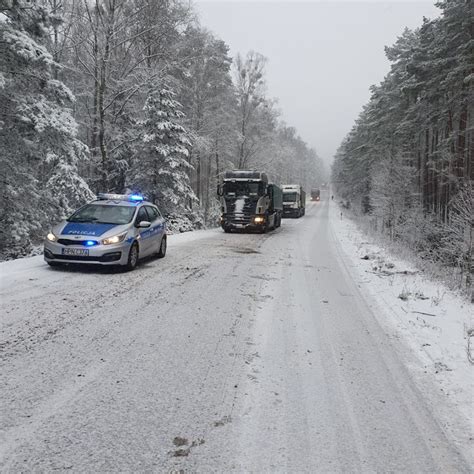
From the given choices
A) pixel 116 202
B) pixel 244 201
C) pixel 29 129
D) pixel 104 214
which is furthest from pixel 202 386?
pixel 244 201

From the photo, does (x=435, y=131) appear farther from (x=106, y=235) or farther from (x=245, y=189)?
(x=106, y=235)

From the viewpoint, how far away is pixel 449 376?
459cm

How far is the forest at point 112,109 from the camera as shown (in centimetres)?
1323

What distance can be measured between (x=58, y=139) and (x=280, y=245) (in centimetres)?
898

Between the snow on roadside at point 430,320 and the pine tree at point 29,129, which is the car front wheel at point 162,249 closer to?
the pine tree at point 29,129

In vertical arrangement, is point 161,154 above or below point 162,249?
above

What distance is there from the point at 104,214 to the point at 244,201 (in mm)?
13581

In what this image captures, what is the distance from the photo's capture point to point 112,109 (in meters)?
24.0

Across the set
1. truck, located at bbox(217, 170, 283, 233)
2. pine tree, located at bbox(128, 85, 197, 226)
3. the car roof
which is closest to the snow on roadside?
the car roof

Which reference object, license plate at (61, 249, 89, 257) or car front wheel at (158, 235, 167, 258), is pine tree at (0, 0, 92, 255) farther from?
license plate at (61, 249, 89, 257)

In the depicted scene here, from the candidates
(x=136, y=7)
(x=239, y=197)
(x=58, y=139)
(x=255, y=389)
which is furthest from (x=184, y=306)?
(x=136, y=7)

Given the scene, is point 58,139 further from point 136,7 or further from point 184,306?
point 136,7

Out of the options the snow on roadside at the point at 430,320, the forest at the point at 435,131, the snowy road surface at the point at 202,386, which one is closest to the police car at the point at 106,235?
the snowy road surface at the point at 202,386

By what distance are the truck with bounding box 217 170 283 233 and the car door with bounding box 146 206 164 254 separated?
11.3 m
